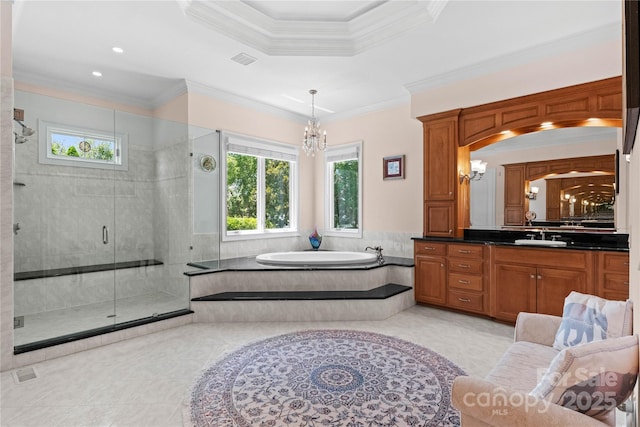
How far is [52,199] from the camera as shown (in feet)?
11.9

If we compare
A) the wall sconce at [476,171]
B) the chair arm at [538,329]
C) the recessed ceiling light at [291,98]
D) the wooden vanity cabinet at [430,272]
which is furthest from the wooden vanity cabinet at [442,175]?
the chair arm at [538,329]

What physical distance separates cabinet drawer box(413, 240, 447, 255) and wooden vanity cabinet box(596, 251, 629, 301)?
1484mm

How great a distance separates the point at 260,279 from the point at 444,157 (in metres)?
2.79

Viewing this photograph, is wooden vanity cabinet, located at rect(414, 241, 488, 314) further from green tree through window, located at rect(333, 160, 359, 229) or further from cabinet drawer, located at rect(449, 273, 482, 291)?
green tree through window, located at rect(333, 160, 359, 229)

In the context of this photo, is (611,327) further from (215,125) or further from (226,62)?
(215,125)

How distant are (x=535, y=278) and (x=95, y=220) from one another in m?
4.94

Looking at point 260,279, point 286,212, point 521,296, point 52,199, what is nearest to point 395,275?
point 521,296

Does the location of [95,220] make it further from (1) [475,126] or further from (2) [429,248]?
(1) [475,126]

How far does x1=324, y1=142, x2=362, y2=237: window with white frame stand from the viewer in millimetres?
5559

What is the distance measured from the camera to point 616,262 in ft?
9.89

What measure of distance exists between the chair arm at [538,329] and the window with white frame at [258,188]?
12.5ft

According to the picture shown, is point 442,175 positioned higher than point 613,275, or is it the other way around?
point 442,175

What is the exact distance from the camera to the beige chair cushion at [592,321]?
172cm

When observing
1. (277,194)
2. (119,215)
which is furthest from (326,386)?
(277,194)
